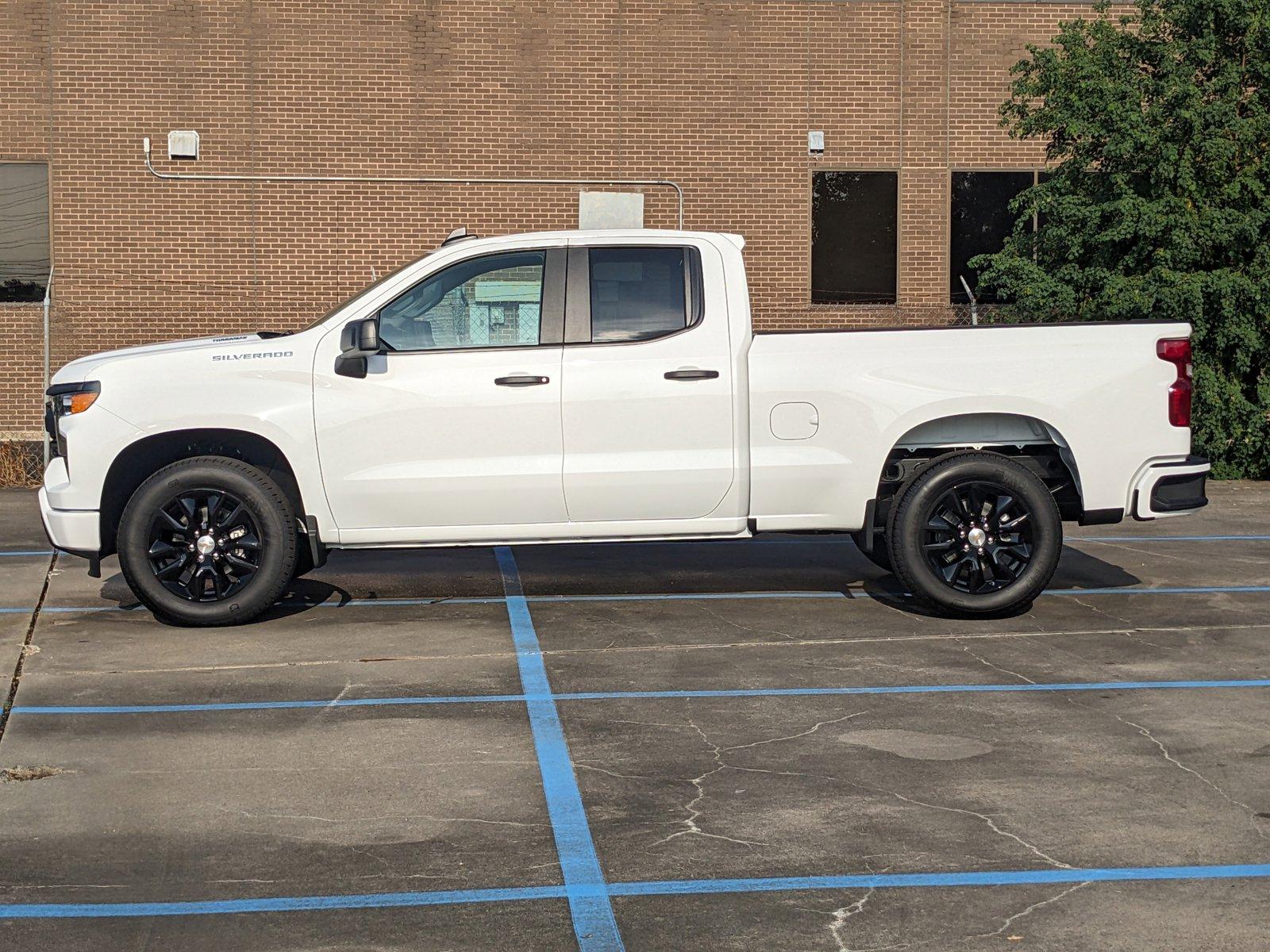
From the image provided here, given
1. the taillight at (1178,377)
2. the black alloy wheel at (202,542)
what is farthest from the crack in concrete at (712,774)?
the taillight at (1178,377)

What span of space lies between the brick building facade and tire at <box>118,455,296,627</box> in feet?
38.1

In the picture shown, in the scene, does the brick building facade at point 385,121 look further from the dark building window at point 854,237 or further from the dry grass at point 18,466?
the dry grass at point 18,466

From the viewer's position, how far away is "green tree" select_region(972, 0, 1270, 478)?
1582 cm

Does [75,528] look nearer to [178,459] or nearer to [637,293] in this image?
[178,459]

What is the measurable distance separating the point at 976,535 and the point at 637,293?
7.80 ft

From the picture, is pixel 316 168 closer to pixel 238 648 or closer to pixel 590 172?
pixel 590 172

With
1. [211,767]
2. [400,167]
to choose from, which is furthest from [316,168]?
[211,767]

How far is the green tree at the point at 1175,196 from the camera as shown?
15820mm

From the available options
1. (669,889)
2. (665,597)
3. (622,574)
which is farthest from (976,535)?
(669,889)

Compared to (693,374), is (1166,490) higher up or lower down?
lower down

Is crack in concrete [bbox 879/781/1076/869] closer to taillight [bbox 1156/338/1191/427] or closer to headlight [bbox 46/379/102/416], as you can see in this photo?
taillight [bbox 1156/338/1191/427]

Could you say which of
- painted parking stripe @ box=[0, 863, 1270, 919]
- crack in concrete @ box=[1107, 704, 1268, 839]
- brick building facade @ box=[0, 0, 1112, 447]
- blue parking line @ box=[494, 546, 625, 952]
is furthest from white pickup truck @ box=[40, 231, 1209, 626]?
brick building facade @ box=[0, 0, 1112, 447]

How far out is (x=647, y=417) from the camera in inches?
353

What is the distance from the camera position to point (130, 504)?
882 centimetres
